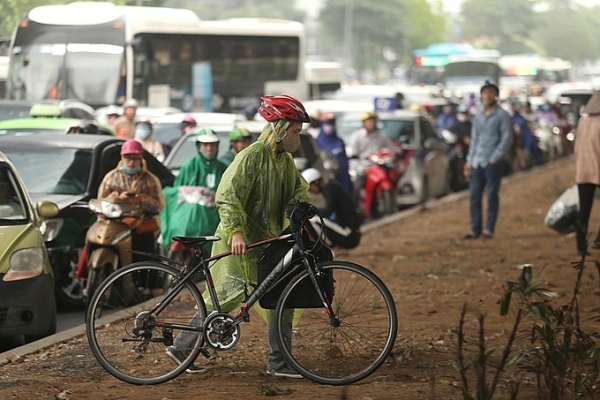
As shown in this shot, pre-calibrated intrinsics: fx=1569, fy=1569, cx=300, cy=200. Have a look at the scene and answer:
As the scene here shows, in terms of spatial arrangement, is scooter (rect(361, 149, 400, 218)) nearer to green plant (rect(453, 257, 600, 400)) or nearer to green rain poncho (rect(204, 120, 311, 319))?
green rain poncho (rect(204, 120, 311, 319))

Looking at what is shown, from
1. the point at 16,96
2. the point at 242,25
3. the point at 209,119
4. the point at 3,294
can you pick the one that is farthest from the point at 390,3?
the point at 3,294

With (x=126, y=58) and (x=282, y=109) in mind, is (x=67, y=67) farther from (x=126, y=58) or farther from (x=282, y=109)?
(x=282, y=109)

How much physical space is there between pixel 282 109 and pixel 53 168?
508 centimetres

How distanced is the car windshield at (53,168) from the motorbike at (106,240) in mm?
908

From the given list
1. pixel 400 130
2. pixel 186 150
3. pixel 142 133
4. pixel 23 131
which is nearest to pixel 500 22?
pixel 400 130

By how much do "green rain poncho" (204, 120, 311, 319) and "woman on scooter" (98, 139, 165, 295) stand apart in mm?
3574

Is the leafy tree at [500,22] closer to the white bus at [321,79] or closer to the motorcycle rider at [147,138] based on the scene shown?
the white bus at [321,79]

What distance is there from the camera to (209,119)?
1858 cm

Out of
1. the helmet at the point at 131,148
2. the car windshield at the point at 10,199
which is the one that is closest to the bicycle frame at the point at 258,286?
the car windshield at the point at 10,199

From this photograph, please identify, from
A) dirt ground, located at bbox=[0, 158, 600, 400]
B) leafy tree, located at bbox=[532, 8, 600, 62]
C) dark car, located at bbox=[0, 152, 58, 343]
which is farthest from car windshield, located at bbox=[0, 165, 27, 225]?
leafy tree, located at bbox=[532, 8, 600, 62]

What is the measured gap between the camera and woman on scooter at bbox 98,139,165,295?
466 inches

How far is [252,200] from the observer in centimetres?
832

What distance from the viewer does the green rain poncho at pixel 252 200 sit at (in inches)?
321

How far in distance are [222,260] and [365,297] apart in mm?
812
